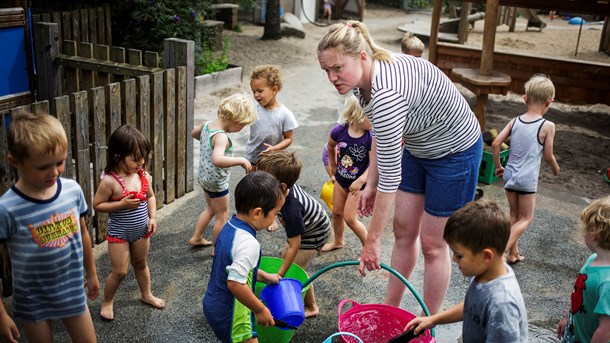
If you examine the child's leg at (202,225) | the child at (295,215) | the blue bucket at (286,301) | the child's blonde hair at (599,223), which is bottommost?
the child's leg at (202,225)

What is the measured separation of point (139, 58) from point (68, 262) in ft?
10.1

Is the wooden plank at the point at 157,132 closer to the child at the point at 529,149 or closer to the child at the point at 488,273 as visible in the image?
the child at the point at 529,149

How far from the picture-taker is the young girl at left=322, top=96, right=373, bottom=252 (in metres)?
4.36

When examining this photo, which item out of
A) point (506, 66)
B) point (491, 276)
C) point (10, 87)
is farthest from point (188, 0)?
point (491, 276)

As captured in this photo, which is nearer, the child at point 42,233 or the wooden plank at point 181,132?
the child at point 42,233

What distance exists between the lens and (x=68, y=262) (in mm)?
2787

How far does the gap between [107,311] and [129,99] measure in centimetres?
181

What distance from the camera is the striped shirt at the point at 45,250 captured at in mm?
2607

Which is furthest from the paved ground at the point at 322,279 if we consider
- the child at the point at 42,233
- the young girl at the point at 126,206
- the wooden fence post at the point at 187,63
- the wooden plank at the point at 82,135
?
the child at the point at 42,233

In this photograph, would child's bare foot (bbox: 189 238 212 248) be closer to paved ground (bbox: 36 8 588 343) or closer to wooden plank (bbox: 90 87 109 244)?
paved ground (bbox: 36 8 588 343)

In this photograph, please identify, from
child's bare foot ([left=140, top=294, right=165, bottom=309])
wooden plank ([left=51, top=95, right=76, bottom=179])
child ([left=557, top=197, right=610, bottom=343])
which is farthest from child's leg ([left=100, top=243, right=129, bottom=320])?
child ([left=557, top=197, right=610, bottom=343])

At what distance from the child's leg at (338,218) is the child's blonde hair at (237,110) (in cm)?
88

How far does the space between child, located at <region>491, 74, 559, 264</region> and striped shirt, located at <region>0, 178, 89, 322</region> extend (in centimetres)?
311

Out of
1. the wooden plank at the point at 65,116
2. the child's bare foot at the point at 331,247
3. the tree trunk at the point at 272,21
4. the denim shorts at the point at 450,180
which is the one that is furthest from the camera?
the tree trunk at the point at 272,21
